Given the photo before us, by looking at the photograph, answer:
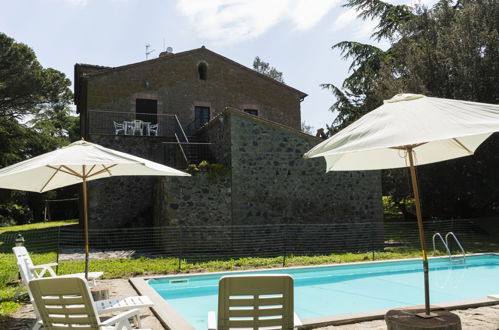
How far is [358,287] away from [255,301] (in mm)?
5835

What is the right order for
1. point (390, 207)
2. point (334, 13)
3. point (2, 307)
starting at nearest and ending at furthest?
point (2, 307) < point (334, 13) < point (390, 207)

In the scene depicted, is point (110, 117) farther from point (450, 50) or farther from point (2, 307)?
point (450, 50)

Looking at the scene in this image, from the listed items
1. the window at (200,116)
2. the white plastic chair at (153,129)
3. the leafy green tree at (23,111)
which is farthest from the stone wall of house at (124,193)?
the leafy green tree at (23,111)

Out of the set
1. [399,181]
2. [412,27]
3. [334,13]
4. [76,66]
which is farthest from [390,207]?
[76,66]

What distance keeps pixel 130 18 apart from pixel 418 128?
8.76 m

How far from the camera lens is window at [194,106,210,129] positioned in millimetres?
20141

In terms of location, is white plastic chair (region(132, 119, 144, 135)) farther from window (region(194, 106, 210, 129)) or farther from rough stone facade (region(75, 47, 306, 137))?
window (region(194, 106, 210, 129))

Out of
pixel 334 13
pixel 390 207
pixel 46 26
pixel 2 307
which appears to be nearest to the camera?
pixel 2 307

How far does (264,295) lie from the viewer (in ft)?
10.7

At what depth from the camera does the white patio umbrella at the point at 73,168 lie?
523 centimetres

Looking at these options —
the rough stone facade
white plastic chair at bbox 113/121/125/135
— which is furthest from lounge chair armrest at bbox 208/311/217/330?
the rough stone facade

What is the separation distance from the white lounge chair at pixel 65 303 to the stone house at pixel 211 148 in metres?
9.97

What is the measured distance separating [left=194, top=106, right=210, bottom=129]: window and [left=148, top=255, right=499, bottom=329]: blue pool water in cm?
1218

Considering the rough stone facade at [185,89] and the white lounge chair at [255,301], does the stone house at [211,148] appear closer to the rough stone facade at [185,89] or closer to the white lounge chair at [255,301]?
the rough stone facade at [185,89]
